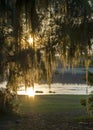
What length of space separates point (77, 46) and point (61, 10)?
1.32m

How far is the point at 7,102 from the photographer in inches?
731

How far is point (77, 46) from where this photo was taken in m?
15.0

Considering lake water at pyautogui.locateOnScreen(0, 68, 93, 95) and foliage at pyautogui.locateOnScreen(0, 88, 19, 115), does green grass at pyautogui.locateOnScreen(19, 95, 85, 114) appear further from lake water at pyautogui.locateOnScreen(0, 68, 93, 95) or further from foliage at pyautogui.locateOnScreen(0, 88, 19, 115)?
foliage at pyautogui.locateOnScreen(0, 88, 19, 115)

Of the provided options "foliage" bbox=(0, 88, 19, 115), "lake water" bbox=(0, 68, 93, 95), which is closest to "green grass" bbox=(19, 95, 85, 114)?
"lake water" bbox=(0, 68, 93, 95)

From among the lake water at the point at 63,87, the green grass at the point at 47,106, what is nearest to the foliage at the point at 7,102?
the lake water at the point at 63,87

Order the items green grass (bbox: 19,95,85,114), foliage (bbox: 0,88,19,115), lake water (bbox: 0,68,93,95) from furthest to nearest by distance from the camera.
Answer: green grass (bbox: 19,95,85,114) < lake water (bbox: 0,68,93,95) < foliage (bbox: 0,88,19,115)

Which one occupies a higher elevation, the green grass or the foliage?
the foliage

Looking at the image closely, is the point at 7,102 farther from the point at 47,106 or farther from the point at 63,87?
the point at 63,87

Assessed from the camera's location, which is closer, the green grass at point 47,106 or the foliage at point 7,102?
the foliage at point 7,102

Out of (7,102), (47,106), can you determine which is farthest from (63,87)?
(7,102)

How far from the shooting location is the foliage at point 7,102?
59.6 feet

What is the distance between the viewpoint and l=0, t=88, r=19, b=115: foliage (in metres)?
18.2

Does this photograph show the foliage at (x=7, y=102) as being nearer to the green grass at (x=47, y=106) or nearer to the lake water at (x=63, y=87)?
the lake water at (x=63, y=87)

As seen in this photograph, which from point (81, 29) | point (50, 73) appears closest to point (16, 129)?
point (50, 73)
